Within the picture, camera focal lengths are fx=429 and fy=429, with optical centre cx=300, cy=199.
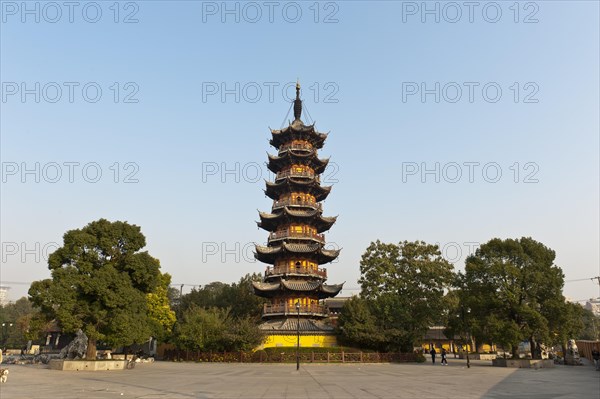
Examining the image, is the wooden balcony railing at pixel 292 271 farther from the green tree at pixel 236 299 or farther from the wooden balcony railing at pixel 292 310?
the green tree at pixel 236 299

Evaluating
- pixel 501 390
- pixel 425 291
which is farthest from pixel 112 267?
pixel 425 291

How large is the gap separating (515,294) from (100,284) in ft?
109

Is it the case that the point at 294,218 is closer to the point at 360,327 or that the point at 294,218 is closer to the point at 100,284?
the point at 360,327

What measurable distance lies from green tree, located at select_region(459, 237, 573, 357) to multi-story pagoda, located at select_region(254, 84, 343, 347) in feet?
48.9

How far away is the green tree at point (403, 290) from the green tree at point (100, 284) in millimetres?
20547

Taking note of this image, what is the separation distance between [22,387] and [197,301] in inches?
1773

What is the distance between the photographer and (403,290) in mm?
45312

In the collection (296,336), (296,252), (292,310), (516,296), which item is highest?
(296,252)

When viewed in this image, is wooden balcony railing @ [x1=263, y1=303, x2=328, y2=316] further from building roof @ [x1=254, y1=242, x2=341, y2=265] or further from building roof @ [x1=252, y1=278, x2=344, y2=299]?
building roof @ [x1=254, y1=242, x2=341, y2=265]

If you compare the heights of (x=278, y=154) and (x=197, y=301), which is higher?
(x=278, y=154)

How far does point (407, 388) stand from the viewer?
59.8 feet

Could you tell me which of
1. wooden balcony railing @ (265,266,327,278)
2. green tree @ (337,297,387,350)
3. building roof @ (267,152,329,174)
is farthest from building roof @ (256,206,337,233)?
green tree @ (337,297,387,350)

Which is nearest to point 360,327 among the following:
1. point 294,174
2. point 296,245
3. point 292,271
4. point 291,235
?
point 292,271

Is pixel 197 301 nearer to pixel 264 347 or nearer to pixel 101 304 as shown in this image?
pixel 264 347
